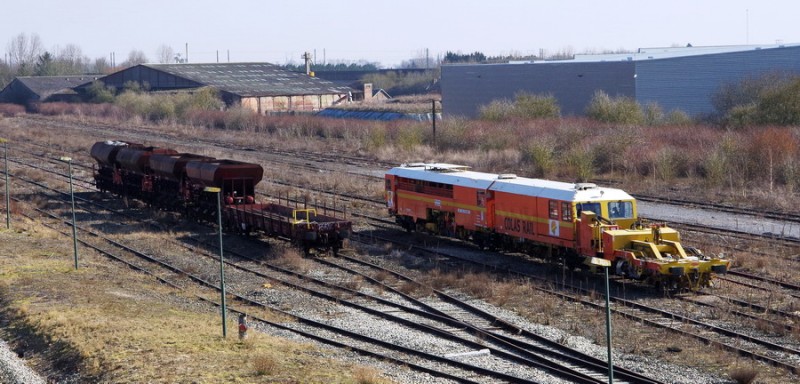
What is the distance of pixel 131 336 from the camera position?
20.6 m

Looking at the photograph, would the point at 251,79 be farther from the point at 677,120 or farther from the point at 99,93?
the point at 677,120

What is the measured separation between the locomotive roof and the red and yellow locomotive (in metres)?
0.03

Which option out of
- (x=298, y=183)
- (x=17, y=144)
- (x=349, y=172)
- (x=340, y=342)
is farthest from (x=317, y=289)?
(x=17, y=144)

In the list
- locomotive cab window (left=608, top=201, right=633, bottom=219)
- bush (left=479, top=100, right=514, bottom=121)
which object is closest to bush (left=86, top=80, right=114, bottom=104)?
bush (left=479, top=100, right=514, bottom=121)

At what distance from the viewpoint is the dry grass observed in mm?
18000

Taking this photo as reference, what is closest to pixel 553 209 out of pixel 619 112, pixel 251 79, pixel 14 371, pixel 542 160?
pixel 14 371

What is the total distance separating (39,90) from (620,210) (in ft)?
379

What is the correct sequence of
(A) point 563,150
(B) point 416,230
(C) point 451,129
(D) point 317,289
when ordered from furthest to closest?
(C) point 451,129 < (A) point 563,150 < (B) point 416,230 < (D) point 317,289

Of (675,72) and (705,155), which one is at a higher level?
(675,72)

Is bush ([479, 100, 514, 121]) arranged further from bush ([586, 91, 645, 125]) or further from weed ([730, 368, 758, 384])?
weed ([730, 368, 758, 384])

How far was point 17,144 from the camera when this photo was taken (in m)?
79.2

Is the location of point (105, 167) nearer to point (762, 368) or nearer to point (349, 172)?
point (349, 172)

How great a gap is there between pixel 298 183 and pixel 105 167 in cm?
966

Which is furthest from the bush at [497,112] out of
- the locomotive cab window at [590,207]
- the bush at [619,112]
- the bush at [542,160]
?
the locomotive cab window at [590,207]
